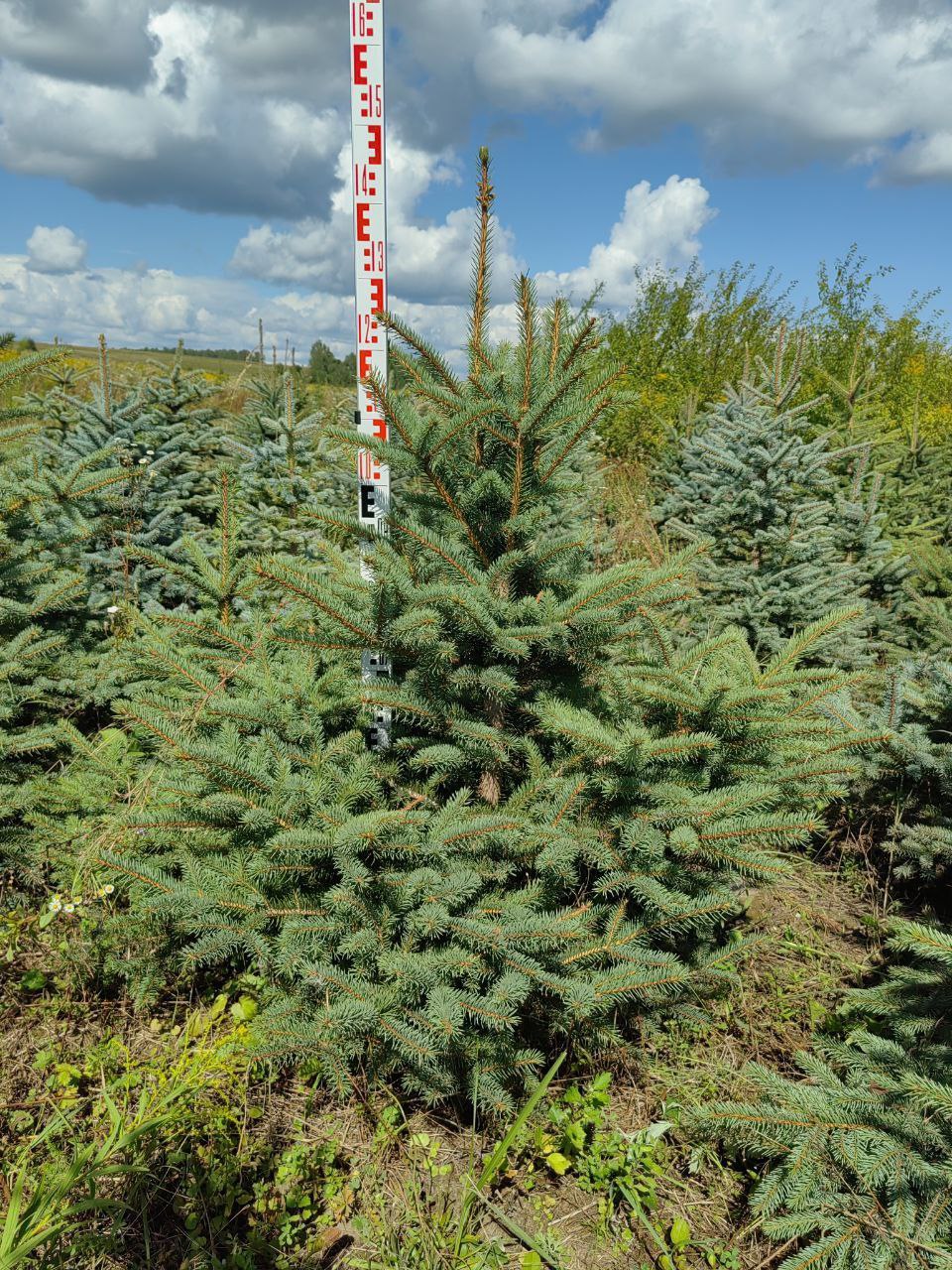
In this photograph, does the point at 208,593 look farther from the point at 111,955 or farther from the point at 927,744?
the point at 927,744

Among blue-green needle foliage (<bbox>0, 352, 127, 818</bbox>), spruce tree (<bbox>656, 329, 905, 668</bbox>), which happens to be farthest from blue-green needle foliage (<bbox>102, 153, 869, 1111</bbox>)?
spruce tree (<bbox>656, 329, 905, 668</bbox>)

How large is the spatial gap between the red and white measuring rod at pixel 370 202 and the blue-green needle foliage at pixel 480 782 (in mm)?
375

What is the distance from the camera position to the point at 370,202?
9.15 ft

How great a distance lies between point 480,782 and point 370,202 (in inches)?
91.3

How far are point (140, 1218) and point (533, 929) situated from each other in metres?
1.42

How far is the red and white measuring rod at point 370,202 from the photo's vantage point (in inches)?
105

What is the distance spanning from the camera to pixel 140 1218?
204 centimetres

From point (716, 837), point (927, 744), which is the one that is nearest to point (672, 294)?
point (927, 744)

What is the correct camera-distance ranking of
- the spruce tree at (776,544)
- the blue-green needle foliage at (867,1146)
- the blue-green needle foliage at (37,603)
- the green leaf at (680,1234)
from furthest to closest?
the spruce tree at (776,544), the blue-green needle foliage at (37,603), the green leaf at (680,1234), the blue-green needle foliage at (867,1146)

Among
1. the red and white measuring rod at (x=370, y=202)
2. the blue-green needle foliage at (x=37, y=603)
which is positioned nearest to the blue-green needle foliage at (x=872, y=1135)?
the red and white measuring rod at (x=370, y=202)

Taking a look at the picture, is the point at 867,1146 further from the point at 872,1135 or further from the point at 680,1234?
the point at 680,1234

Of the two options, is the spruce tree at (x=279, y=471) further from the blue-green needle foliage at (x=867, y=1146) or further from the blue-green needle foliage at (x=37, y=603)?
the blue-green needle foliage at (x=867, y=1146)

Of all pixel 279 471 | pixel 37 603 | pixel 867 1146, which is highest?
pixel 279 471

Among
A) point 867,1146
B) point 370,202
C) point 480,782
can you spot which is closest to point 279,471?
point 370,202
